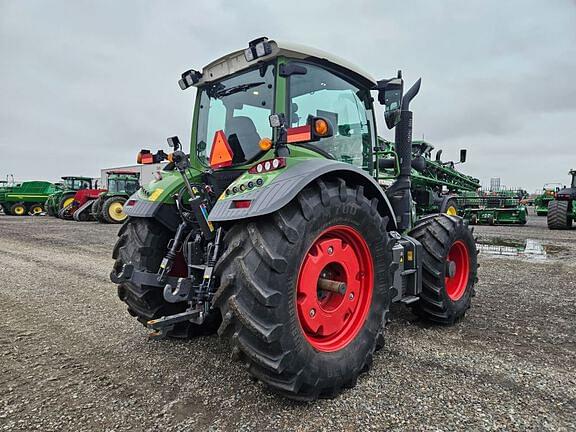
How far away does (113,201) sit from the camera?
17.1m

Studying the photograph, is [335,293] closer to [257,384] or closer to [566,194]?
[257,384]

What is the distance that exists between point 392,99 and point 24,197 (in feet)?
91.5

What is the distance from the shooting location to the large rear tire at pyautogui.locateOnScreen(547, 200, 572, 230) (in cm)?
1396

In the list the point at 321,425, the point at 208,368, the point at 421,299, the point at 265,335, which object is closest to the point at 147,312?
the point at 208,368

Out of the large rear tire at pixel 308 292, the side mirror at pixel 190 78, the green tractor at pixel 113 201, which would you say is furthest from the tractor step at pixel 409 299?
the green tractor at pixel 113 201

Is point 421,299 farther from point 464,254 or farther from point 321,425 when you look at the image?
point 321,425

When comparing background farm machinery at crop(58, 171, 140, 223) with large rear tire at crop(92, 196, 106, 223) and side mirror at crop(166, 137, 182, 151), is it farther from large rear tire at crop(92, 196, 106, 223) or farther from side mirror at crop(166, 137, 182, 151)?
side mirror at crop(166, 137, 182, 151)

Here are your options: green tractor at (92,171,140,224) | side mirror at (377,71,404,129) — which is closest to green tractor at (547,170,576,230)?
side mirror at (377,71,404,129)

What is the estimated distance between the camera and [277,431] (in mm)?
1970

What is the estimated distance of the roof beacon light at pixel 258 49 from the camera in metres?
2.49

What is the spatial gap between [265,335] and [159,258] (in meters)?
1.45

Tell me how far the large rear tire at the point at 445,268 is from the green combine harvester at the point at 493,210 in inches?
518

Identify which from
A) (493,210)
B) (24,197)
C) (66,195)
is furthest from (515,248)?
(24,197)

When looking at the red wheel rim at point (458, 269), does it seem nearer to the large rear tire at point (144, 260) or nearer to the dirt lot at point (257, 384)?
the dirt lot at point (257, 384)
